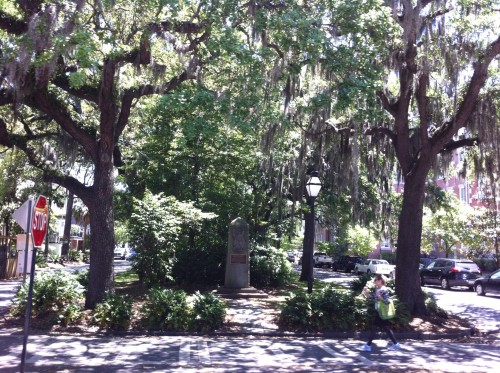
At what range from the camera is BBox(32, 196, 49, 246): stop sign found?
7.61m

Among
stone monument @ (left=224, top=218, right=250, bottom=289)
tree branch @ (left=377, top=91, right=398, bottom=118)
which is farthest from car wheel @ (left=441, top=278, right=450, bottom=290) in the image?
tree branch @ (left=377, top=91, right=398, bottom=118)

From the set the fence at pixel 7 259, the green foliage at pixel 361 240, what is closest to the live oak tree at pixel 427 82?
the fence at pixel 7 259

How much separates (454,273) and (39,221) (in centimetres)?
2421

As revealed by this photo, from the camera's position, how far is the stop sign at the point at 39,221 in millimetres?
7605

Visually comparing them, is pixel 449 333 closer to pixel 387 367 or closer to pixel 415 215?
pixel 415 215

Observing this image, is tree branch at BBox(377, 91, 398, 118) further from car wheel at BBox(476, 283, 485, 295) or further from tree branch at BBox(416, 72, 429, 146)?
car wheel at BBox(476, 283, 485, 295)

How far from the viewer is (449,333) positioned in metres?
12.6

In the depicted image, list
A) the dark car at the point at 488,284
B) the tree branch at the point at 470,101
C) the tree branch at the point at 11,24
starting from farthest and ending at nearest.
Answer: the dark car at the point at 488,284 < the tree branch at the point at 470,101 < the tree branch at the point at 11,24

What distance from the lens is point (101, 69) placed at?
12.9 m

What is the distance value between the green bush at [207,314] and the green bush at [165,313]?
0.21 meters

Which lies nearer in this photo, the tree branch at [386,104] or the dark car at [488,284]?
the tree branch at [386,104]

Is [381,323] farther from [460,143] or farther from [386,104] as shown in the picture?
[460,143]

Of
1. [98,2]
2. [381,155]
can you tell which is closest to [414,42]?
[381,155]

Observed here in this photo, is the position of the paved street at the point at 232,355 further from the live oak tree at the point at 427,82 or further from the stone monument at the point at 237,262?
the stone monument at the point at 237,262
